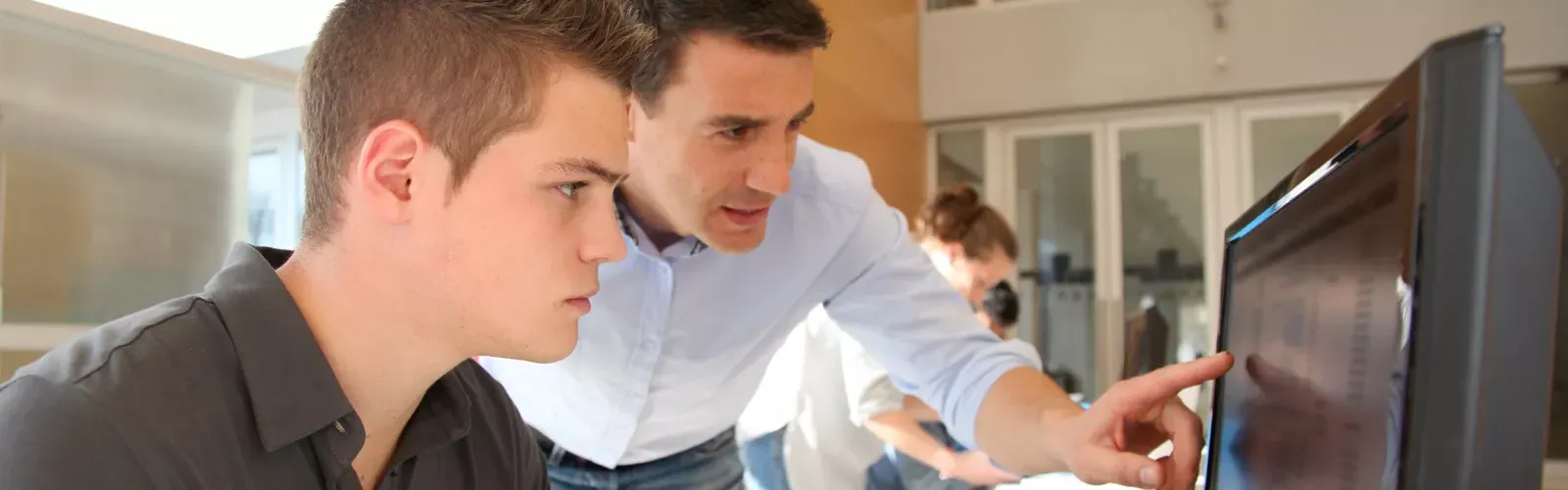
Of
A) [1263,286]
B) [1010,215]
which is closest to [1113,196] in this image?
[1010,215]

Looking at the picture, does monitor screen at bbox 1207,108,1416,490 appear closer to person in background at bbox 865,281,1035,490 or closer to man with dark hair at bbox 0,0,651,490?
man with dark hair at bbox 0,0,651,490

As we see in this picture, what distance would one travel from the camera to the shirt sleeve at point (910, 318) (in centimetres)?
129

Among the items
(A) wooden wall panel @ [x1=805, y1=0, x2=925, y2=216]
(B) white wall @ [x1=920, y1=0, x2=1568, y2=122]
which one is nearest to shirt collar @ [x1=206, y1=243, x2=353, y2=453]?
(A) wooden wall panel @ [x1=805, y1=0, x2=925, y2=216]

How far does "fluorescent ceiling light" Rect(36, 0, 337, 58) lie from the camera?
4.26 feet

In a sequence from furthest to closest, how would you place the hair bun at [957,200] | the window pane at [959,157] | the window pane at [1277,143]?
the window pane at [959,157] < the window pane at [1277,143] < the hair bun at [957,200]

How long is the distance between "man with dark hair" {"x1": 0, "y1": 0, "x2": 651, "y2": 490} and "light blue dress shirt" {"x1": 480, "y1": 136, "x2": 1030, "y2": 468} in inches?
18.0

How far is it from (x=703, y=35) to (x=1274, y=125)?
12.2ft

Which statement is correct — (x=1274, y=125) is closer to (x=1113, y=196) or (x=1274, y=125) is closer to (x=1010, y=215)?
(x=1113, y=196)

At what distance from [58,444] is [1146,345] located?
3104mm

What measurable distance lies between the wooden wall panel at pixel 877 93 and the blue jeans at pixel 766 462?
1375 millimetres

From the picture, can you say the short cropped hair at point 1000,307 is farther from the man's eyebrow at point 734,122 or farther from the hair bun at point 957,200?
the man's eyebrow at point 734,122

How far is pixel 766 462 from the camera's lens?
82.4 inches

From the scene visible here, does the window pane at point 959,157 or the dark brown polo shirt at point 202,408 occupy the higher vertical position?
the window pane at point 959,157

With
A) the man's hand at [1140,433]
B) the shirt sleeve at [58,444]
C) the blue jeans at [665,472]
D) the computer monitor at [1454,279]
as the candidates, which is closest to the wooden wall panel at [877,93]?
the blue jeans at [665,472]
